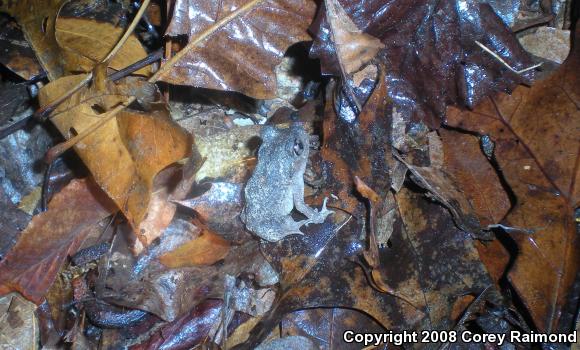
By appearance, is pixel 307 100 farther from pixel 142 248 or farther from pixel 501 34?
pixel 142 248

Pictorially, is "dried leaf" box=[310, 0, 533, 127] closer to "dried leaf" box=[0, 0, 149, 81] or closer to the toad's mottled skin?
the toad's mottled skin

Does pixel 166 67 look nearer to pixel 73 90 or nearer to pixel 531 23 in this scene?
pixel 73 90

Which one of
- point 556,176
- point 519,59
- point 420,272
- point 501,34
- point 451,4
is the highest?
point 451,4

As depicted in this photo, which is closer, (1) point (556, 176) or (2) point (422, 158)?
(1) point (556, 176)

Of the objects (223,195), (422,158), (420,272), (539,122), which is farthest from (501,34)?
(223,195)

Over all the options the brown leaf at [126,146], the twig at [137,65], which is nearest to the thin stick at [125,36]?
the twig at [137,65]

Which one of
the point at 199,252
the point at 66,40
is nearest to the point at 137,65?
the point at 66,40

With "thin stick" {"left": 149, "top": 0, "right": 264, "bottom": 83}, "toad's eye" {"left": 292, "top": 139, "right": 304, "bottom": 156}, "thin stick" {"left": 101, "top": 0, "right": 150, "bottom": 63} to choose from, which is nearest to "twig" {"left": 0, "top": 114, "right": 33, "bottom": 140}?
"thin stick" {"left": 101, "top": 0, "right": 150, "bottom": 63}
